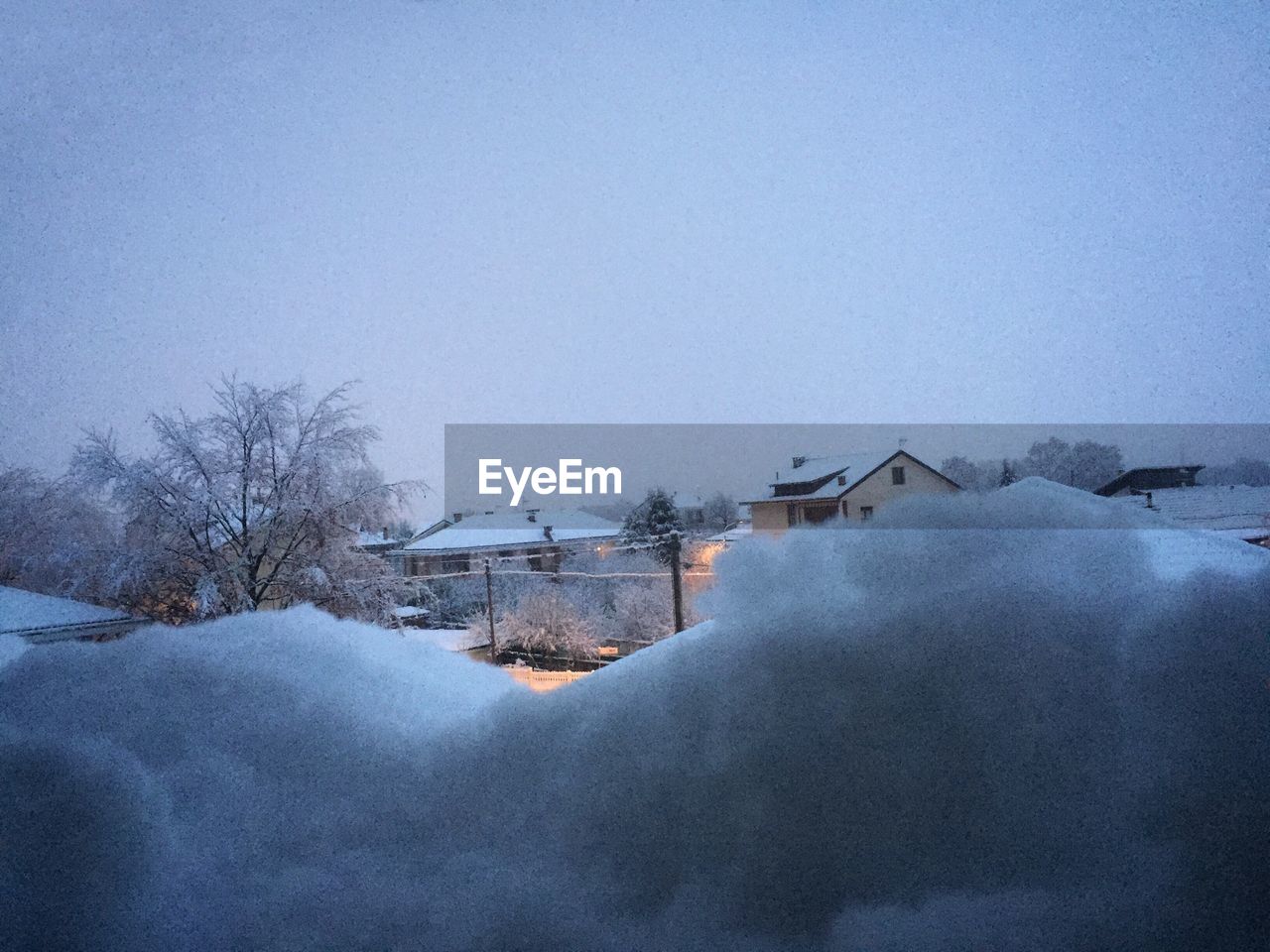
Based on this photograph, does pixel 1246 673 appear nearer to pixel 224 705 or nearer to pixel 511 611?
pixel 224 705

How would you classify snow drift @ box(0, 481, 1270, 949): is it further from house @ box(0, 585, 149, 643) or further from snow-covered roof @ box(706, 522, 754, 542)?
house @ box(0, 585, 149, 643)

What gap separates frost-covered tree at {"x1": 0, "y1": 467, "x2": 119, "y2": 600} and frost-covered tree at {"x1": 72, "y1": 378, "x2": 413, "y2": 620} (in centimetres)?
60

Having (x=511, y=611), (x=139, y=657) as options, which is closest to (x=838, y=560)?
(x=139, y=657)

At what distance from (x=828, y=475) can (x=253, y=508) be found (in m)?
13.3

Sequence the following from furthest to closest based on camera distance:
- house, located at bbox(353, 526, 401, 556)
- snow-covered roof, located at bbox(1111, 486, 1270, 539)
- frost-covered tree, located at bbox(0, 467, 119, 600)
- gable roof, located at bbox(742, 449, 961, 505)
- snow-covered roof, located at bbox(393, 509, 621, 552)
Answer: snow-covered roof, located at bbox(393, 509, 621, 552) → house, located at bbox(353, 526, 401, 556) → gable roof, located at bbox(742, 449, 961, 505) → frost-covered tree, located at bbox(0, 467, 119, 600) → snow-covered roof, located at bbox(1111, 486, 1270, 539)

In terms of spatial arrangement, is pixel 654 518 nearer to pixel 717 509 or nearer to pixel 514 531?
pixel 717 509

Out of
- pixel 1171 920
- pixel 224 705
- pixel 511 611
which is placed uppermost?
pixel 224 705

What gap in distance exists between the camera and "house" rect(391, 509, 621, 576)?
2419cm

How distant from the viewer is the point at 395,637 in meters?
1.10

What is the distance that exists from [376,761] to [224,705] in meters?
0.23

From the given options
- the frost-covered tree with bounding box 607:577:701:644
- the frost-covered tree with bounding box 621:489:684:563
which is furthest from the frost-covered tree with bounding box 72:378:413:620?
the frost-covered tree with bounding box 621:489:684:563

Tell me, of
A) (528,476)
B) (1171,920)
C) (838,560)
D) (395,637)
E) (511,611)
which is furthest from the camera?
(511,611)

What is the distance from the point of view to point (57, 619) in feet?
20.0

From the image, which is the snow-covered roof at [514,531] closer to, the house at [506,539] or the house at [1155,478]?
the house at [506,539]
